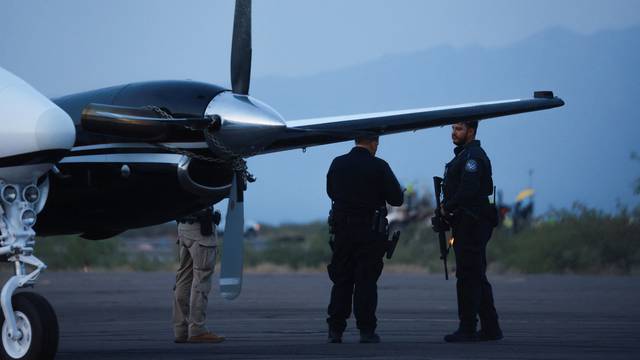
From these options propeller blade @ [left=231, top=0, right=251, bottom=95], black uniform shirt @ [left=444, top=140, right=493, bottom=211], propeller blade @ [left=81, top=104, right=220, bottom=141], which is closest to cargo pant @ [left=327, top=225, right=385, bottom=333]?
black uniform shirt @ [left=444, top=140, right=493, bottom=211]

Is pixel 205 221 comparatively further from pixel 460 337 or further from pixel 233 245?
pixel 460 337

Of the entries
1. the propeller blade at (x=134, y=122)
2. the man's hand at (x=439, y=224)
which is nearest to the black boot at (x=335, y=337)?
the man's hand at (x=439, y=224)

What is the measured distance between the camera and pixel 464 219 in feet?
42.9

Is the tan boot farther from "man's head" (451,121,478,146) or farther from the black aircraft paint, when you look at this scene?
"man's head" (451,121,478,146)

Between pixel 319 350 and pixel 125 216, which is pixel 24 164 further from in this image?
pixel 319 350

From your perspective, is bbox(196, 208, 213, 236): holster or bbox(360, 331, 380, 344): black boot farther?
bbox(196, 208, 213, 236): holster

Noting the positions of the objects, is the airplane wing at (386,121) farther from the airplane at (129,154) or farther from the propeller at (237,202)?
the propeller at (237,202)

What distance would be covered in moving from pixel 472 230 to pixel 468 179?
0.56 m

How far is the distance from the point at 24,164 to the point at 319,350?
339 cm

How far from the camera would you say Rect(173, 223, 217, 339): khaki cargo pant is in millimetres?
13188

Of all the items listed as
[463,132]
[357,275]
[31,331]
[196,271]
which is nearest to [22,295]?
[31,331]

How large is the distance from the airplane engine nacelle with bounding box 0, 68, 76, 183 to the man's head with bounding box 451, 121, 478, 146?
4657 mm

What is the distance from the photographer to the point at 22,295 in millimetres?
10273

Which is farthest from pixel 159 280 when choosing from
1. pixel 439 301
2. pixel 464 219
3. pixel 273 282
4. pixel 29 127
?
pixel 29 127
